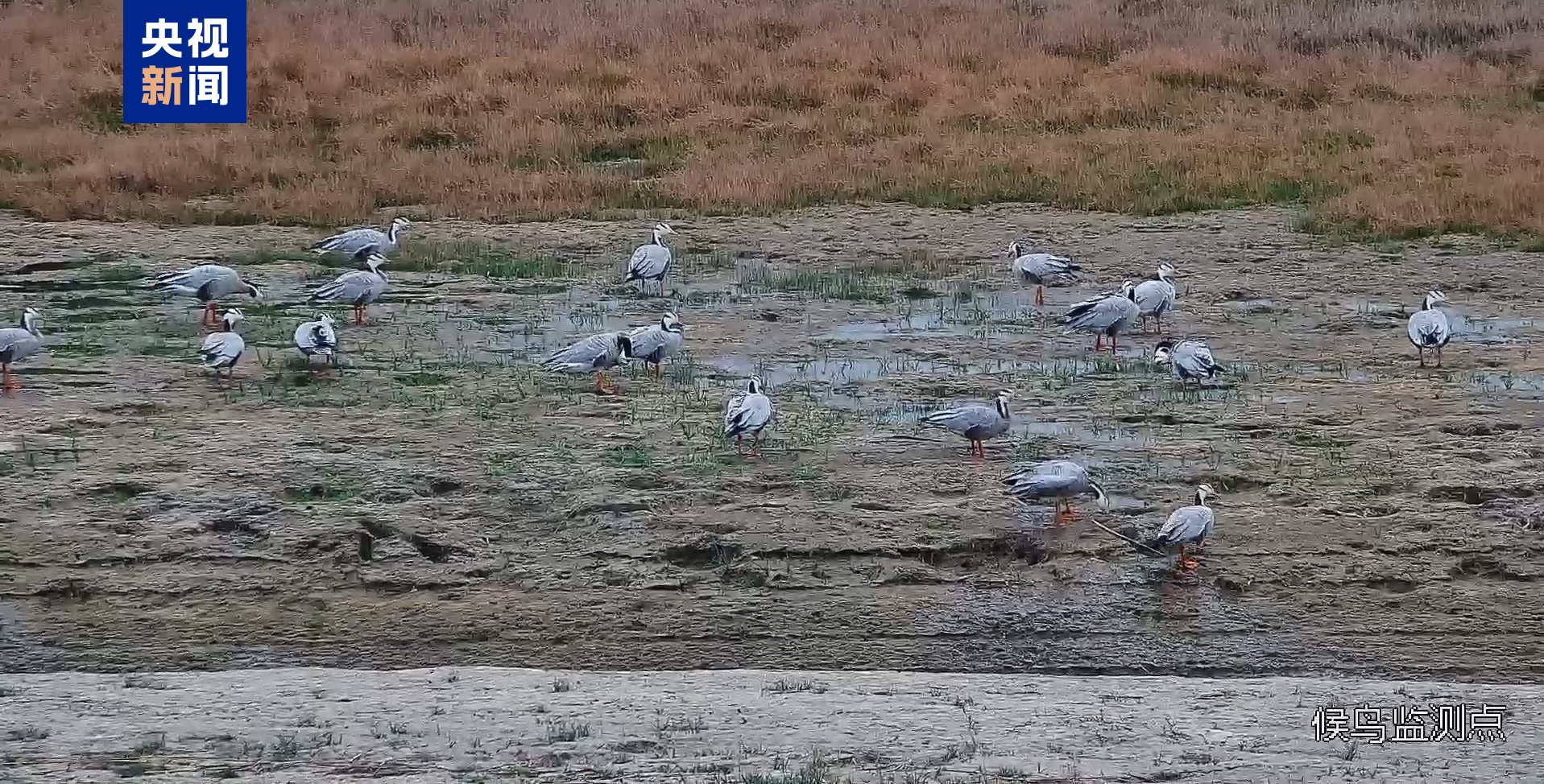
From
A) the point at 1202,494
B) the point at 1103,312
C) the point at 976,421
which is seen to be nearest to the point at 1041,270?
the point at 1103,312

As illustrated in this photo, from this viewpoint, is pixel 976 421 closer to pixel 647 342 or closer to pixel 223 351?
pixel 647 342

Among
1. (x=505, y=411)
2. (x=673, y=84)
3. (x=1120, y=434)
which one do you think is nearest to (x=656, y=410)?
(x=505, y=411)

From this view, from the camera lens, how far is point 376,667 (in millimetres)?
9094

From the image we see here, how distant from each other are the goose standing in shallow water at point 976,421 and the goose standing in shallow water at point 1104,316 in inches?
117

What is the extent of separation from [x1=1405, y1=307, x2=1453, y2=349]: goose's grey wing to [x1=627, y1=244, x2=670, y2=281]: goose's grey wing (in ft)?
20.7

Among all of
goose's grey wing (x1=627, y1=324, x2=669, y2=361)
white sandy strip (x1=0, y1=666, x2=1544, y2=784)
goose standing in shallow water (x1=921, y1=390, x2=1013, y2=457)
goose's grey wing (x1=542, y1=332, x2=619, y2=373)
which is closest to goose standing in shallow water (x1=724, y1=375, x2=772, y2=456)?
goose standing in shallow water (x1=921, y1=390, x2=1013, y2=457)

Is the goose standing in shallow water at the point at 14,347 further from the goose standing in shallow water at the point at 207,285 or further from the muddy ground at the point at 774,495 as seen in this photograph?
the goose standing in shallow water at the point at 207,285

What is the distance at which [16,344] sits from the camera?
13.1 m

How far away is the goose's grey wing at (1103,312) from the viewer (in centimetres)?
1441

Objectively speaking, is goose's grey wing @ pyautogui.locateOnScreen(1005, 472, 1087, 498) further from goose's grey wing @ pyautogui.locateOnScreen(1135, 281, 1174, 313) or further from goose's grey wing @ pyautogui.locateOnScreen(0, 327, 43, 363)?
goose's grey wing @ pyautogui.locateOnScreen(0, 327, 43, 363)

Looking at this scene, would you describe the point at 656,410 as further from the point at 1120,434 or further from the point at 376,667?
the point at 376,667

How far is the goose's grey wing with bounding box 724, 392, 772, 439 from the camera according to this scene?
37.6ft

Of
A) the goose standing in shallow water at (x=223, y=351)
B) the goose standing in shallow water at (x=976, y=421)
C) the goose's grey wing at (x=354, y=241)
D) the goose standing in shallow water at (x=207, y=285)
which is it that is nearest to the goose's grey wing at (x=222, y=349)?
the goose standing in shallow water at (x=223, y=351)

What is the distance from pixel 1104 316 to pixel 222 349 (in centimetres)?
643
